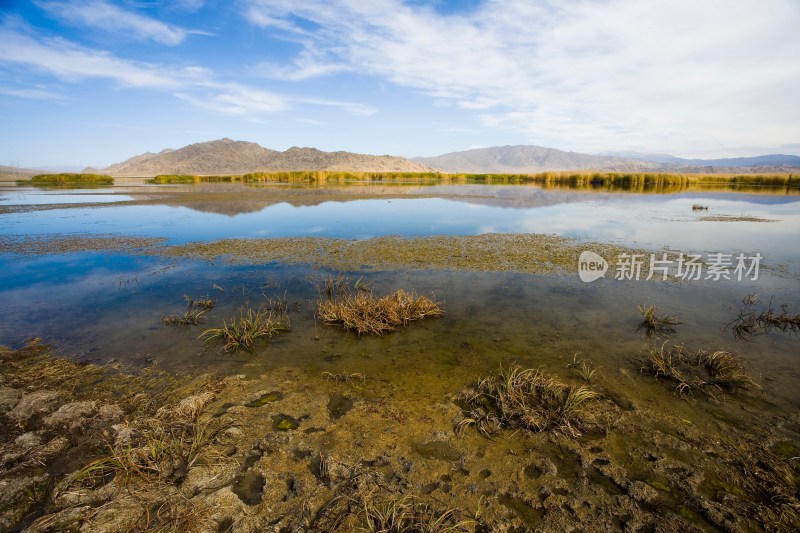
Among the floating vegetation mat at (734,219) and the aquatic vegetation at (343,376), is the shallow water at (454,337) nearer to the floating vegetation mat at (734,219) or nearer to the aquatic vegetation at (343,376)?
the aquatic vegetation at (343,376)

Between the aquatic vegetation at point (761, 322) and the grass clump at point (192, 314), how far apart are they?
9.22 metres

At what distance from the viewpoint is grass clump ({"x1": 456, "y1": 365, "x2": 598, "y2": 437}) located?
3820 millimetres

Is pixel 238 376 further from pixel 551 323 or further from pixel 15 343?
pixel 551 323

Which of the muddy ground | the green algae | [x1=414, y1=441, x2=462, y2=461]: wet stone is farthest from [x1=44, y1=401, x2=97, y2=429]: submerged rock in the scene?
[x1=414, y1=441, x2=462, y2=461]: wet stone

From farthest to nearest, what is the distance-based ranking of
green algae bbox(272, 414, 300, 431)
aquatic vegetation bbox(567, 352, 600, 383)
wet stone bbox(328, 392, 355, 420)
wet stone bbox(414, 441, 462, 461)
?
aquatic vegetation bbox(567, 352, 600, 383), wet stone bbox(328, 392, 355, 420), green algae bbox(272, 414, 300, 431), wet stone bbox(414, 441, 462, 461)

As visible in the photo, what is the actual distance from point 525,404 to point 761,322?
5.68 meters

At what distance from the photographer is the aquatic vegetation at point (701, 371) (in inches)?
180

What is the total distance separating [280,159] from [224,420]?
173 m

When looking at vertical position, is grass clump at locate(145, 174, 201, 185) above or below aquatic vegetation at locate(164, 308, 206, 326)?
above

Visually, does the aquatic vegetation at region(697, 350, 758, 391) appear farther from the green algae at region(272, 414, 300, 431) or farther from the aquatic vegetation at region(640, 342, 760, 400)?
the green algae at region(272, 414, 300, 431)

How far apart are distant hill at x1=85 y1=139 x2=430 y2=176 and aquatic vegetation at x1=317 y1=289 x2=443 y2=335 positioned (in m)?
129

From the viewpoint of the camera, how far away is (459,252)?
11734 millimetres

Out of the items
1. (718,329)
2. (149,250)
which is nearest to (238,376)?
(718,329)

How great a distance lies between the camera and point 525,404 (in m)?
4.09
